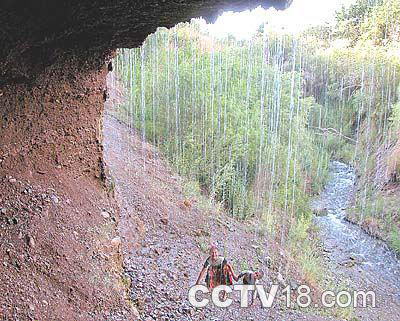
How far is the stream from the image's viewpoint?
12.8 meters

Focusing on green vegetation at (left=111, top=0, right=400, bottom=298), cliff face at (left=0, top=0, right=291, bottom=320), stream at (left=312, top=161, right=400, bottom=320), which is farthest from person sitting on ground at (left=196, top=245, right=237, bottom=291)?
stream at (left=312, top=161, right=400, bottom=320)

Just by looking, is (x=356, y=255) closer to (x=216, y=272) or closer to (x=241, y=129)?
(x=241, y=129)

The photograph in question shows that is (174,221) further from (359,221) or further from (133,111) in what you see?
(359,221)

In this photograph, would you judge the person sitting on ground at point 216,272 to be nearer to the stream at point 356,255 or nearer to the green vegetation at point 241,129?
the green vegetation at point 241,129

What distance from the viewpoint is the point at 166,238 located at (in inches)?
356

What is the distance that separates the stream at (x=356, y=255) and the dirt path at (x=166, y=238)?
4.21 metres

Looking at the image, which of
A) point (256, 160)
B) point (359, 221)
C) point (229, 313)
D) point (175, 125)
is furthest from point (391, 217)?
point (229, 313)

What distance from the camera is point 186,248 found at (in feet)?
29.4

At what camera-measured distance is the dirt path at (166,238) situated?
21.8 feet

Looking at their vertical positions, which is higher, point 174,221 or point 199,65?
point 199,65

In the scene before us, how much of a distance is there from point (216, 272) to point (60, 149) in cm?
346

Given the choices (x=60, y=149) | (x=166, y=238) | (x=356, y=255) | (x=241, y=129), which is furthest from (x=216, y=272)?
(x=356, y=255)

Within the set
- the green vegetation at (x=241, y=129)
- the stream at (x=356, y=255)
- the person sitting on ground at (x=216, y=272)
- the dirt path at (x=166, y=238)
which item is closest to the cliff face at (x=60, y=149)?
the dirt path at (x=166, y=238)

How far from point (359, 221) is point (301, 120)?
5484 millimetres
